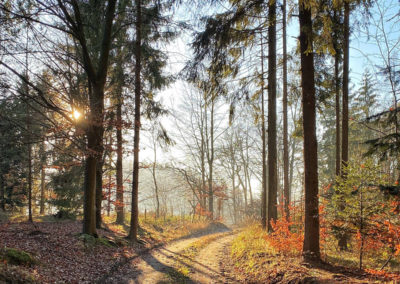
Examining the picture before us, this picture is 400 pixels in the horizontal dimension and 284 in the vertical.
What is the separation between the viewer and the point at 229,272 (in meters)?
7.50

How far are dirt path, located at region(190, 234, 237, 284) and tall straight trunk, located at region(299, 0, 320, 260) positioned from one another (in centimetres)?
229

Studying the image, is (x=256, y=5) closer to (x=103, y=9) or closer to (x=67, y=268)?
(x=103, y=9)

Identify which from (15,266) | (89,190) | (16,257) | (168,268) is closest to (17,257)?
(16,257)

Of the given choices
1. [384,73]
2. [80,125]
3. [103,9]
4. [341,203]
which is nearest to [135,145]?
[80,125]

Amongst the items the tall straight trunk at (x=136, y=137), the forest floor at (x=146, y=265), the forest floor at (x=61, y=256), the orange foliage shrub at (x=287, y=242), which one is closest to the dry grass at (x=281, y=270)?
the forest floor at (x=146, y=265)

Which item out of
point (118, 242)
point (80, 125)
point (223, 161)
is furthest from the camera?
point (223, 161)

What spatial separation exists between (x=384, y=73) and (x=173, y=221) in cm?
1701

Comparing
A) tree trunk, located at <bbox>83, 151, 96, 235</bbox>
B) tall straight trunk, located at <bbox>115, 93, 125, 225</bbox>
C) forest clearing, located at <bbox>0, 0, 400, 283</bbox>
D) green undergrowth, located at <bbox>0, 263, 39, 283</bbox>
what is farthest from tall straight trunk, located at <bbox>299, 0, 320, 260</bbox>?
tall straight trunk, located at <bbox>115, 93, 125, 225</bbox>

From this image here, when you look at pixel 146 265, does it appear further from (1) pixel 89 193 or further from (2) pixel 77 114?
(2) pixel 77 114

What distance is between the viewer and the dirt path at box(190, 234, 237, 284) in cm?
690

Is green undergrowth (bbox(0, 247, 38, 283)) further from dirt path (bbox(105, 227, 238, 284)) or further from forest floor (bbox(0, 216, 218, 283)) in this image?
dirt path (bbox(105, 227, 238, 284))

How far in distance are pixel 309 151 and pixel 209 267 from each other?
4794 millimetres

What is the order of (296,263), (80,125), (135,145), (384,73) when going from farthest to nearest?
(135,145), (80,125), (296,263), (384,73)

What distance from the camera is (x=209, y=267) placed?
809cm
